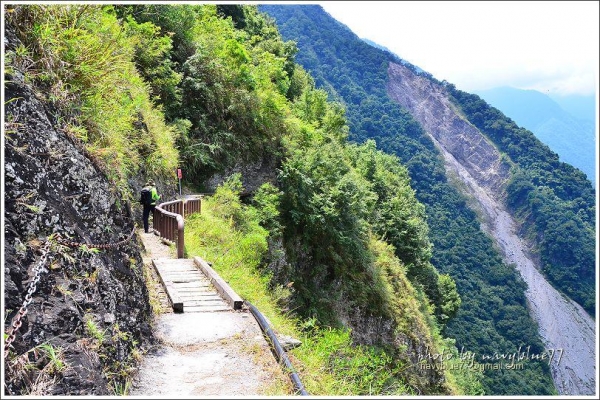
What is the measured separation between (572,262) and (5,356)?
114755mm

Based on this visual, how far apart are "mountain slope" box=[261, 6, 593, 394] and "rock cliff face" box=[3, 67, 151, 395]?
5652 cm

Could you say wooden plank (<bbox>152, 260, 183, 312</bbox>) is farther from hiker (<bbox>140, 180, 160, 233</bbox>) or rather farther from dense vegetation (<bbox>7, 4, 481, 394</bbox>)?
hiker (<bbox>140, 180, 160, 233</bbox>)

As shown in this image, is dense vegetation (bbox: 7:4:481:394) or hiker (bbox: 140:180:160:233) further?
dense vegetation (bbox: 7:4:481:394)

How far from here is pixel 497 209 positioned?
11412 centimetres

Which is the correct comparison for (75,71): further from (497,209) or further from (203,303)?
(497,209)

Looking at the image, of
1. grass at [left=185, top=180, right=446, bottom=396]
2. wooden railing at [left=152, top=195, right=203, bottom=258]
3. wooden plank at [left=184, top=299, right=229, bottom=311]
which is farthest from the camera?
wooden railing at [left=152, top=195, right=203, bottom=258]

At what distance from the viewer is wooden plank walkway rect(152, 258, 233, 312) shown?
7.63 metres

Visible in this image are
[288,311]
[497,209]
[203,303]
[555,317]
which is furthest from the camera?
[497,209]

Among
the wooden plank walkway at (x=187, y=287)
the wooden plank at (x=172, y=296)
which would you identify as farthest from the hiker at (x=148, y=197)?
the wooden plank at (x=172, y=296)

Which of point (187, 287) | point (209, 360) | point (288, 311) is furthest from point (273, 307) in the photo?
point (209, 360)

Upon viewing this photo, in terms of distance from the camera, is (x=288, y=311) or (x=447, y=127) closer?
(x=288, y=311)

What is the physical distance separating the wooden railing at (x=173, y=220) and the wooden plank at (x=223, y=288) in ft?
3.24

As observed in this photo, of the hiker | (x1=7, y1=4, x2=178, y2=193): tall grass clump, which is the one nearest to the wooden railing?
the hiker

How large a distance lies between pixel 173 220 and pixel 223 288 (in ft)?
14.2
